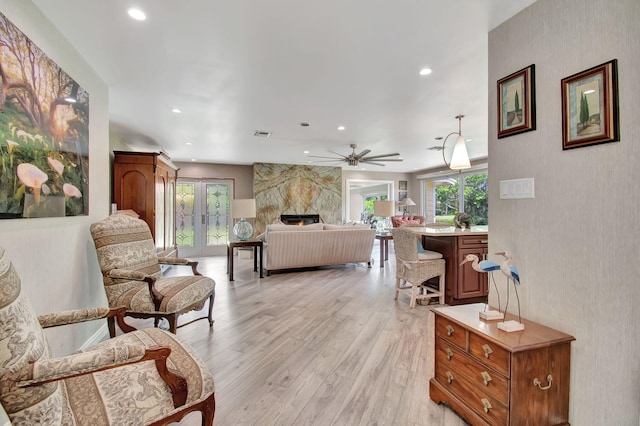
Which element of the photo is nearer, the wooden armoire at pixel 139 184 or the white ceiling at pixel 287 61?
the white ceiling at pixel 287 61

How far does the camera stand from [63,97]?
6.57 feet

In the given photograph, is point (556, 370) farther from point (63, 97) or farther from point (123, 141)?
point (123, 141)

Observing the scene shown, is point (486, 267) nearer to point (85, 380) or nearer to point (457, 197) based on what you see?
point (85, 380)

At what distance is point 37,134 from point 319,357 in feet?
7.97

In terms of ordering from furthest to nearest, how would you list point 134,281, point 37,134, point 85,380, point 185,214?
point 185,214
point 134,281
point 37,134
point 85,380

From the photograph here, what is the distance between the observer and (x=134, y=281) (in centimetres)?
242

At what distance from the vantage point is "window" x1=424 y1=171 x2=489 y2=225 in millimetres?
7758

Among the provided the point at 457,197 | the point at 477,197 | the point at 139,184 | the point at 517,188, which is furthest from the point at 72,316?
the point at 457,197

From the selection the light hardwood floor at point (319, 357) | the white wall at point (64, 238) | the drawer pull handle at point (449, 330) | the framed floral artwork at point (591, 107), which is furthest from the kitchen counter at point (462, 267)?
the white wall at point (64, 238)

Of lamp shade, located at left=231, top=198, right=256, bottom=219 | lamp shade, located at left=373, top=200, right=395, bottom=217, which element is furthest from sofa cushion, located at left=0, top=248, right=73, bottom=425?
lamp shade, located at left=373, top=200, right=395, bottom=217

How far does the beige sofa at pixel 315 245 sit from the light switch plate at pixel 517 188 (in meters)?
3.58

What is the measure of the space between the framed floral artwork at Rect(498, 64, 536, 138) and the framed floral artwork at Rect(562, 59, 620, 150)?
0.57 feet

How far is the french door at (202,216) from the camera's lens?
24.8 ft

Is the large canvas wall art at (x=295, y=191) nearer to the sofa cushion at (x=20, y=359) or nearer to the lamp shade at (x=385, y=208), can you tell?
the lamp shade at (x=385, y=208)
